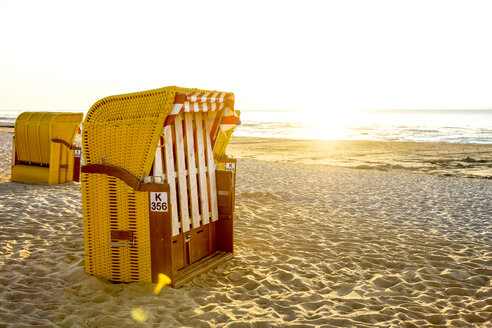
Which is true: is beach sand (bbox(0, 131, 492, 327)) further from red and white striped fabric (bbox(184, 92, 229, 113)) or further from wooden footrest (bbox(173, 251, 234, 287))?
red and white striped fabric (bbox(184, 92, 229, 113))

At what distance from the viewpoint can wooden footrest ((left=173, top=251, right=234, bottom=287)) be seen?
172 inches

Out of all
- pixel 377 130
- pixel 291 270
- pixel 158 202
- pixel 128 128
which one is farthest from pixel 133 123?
pixel 377 130

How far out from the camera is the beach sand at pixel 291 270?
373 centimetres

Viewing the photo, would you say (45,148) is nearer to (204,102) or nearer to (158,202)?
(204,102)

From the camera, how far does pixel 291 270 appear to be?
16.2ft

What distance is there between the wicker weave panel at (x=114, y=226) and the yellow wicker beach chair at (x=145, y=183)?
1 cm

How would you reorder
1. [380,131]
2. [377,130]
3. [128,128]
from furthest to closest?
1. [377,130]
2. [380,131]
3. [128,128]

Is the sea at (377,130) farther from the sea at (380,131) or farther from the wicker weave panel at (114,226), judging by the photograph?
the wicker weave panel at (114,226)

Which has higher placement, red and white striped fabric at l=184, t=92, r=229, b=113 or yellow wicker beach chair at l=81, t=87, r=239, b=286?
red and white striped fabric at l=184, t=92, r=229, b=113

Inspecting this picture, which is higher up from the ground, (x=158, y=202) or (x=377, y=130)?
(x=158, y=202)

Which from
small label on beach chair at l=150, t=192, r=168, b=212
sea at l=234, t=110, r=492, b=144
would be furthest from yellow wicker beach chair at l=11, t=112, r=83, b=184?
sea at l=234, t=110, r=492, b=144

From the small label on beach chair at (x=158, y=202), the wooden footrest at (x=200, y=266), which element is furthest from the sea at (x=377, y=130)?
the small label on beach chair at (x=158, y=202)

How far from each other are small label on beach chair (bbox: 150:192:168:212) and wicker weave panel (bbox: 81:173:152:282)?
0.07 metres

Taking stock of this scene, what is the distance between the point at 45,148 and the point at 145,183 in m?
7.14
